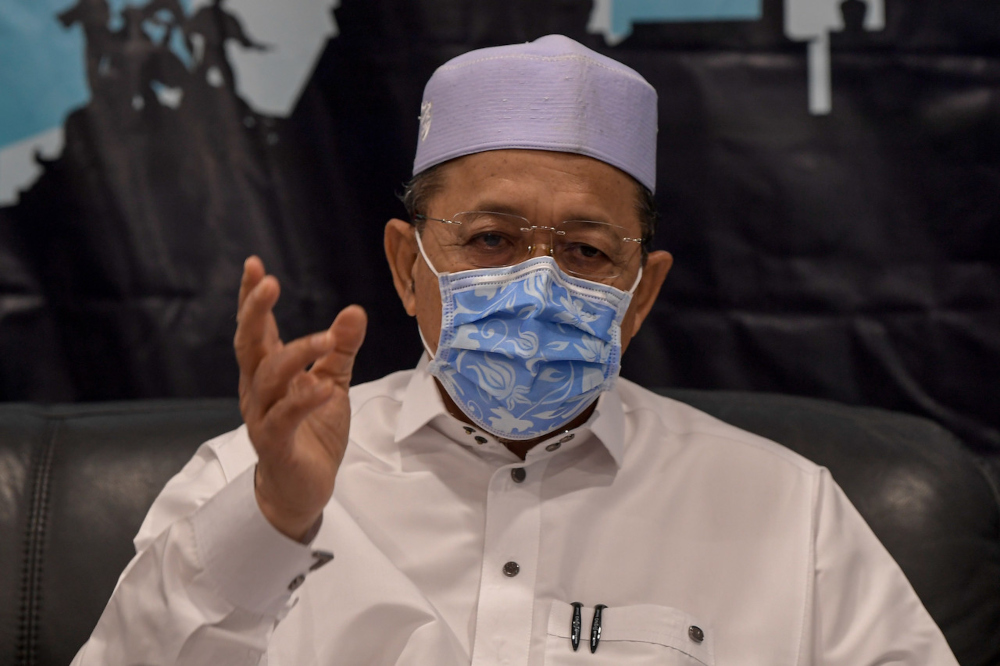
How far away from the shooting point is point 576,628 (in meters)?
1.69

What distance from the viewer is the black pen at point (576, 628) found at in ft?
5.51

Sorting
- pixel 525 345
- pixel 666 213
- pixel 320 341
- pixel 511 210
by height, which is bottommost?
pixel 666 213

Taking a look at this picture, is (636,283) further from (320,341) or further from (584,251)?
(320,341)

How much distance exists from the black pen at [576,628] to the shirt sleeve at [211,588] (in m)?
0.51

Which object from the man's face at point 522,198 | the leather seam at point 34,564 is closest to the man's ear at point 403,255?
the man's face at point 522,198

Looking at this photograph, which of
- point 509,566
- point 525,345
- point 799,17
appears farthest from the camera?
point 799,17

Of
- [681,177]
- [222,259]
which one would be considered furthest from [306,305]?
[681,177]

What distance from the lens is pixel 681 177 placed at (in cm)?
258

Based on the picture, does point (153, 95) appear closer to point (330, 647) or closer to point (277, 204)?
point (277, 204)

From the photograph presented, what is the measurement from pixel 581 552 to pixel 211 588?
68 cm

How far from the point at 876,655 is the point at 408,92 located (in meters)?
1.70

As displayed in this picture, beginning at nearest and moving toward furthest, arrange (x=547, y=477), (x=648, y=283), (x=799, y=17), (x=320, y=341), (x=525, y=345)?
(x=320, y=341) → (x=525, y=345) → (x=547, y=477) → (x=648, y=283) → (x=799, y=17)

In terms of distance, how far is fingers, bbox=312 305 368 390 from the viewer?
4.15 ft

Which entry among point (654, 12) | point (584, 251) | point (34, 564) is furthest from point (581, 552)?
point (654, 12)
